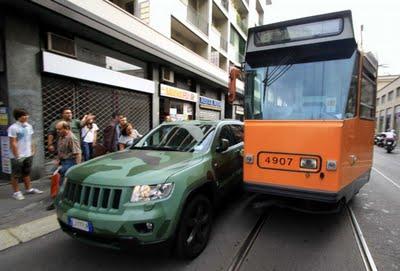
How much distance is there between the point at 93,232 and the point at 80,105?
6751mm

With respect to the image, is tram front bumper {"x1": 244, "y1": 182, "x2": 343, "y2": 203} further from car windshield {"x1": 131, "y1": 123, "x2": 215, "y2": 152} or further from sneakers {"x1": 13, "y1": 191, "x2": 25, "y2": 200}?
sneakers {"x1": 13, "y1": 191, "x2": 25, "y2": 200}

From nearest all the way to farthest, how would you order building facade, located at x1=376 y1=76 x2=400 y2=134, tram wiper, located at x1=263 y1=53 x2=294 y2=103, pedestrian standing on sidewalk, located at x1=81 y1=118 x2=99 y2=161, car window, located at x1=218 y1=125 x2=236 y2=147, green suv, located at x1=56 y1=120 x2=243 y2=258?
green suv, located at x1=56 y1=120 x2=243 y2=258 < tram wiper, located at x1=263 y1=53 x2=294 y2=103 < car window, located at x1=218 y1=125 x2=236 y2=147 < pedestrian standing on sidewalk, located at x1=81 y1=118 x2=99 y2=161 < building facade, located at x1=376 y1=76 x2=400 y2=134

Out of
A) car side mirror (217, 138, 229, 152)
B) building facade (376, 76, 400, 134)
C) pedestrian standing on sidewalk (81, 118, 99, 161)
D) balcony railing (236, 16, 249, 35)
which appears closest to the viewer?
car side mirror (217, 138, 229, 152)

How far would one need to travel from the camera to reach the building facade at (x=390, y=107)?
34.5m

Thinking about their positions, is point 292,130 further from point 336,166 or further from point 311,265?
point 311,265

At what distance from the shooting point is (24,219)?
14.9 feet

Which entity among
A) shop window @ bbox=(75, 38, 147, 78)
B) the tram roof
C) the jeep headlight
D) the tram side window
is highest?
shop window @ bbox=(75, 38, 147, 78)

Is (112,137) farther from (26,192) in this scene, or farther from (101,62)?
(101,62)

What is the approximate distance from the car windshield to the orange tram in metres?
0.71

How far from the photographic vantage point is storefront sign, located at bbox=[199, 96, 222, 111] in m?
17.4

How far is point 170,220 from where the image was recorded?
2941 mm

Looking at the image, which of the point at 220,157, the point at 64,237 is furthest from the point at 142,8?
the point at 64,237

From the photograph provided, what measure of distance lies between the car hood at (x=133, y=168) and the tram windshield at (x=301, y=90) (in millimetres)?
1392

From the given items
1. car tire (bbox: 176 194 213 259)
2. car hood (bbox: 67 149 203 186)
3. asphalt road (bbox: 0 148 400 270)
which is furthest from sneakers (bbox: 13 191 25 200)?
car tire (bbox: 176 194 213 259)
